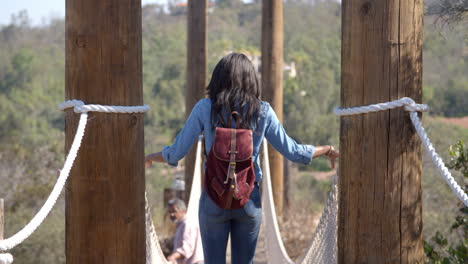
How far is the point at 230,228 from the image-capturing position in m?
2.63

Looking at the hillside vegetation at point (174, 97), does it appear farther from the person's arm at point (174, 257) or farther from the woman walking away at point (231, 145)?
the woman walking away at point (231, 145)

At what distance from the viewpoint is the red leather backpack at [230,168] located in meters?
2.43

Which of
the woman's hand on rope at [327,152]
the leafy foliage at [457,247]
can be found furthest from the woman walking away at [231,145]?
the leafy foliage at [457,247]

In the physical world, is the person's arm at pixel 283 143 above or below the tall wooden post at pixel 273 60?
below

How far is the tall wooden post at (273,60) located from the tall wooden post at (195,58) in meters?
0.58

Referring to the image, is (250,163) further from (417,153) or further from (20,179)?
(20,179)

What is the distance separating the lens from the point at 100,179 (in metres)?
2.26

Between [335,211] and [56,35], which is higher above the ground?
[56,35]

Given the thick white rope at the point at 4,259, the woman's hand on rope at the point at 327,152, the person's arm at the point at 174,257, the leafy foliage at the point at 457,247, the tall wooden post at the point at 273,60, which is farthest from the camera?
the tall wooden post at the point at 273,60

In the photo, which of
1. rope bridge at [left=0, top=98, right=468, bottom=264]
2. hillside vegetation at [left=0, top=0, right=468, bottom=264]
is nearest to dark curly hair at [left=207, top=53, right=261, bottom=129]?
rope bridge at [left=0, top=98, right=468, bottom=264]

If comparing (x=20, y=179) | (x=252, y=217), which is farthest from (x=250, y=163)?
(x=20, y=179)

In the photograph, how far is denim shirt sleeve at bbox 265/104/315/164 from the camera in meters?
2.54

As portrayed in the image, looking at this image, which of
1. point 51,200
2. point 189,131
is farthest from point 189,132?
point 51,200

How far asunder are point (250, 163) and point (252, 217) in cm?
22
